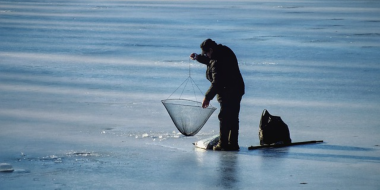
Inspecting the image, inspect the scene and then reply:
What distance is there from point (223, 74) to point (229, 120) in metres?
0.51

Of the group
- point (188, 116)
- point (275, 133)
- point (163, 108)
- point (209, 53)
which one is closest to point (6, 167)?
point (188, 116)

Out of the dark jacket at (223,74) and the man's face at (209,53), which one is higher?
the man's face at (209,53)

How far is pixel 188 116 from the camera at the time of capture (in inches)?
370

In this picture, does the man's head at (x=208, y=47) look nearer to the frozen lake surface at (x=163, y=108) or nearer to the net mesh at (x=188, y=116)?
the net mesh at (x=188, y=116)

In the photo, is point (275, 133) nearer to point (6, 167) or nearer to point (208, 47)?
point (208, 47)

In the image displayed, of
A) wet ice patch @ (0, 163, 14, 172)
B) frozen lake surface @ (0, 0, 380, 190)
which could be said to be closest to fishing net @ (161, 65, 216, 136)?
→ frozen lake surface @ (0, 0, 380, 190)

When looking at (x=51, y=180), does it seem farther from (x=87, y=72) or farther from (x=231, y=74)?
(x=87, y=72)

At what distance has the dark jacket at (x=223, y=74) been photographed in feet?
29.3

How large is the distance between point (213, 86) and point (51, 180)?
213 cm

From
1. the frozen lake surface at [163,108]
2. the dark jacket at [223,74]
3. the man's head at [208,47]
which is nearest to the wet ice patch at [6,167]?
the frozen lake surface at [163,108]

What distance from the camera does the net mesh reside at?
30.8 feet

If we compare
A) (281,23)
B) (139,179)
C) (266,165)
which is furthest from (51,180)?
(281,23)

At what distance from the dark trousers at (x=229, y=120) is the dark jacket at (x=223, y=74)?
0.06m

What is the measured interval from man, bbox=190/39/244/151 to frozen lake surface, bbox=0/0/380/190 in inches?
9.1
